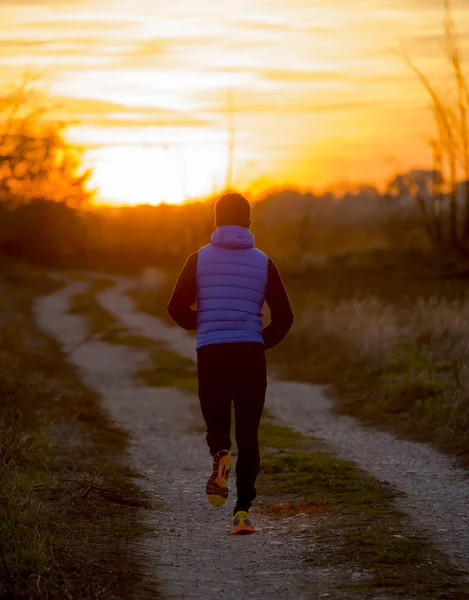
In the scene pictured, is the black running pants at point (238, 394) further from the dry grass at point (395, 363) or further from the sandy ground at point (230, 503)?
the dry grass at point (395, 363)

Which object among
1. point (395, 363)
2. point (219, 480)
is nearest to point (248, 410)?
point (219, 480)

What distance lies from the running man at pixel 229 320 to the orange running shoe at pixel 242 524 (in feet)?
1.02

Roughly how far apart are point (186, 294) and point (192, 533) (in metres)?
1.86

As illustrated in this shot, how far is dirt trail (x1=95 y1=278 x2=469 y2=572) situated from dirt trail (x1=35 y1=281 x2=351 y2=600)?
38.3 inches

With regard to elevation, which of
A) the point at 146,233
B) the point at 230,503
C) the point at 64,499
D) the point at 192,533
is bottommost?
the point at 146,233

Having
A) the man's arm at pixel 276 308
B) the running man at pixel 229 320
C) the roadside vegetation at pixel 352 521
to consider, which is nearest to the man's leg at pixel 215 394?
the running man at pixel 229 320

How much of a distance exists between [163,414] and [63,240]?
5184cm

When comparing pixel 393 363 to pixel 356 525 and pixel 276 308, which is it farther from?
pixel 276 308

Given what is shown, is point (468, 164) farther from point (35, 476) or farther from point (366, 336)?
point (35, 476)

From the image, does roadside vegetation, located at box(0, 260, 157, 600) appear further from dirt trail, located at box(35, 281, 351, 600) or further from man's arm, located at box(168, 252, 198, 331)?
man's arm, located at box(168, 252, 198, 331)

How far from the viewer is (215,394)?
6605 mm

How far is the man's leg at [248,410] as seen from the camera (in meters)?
6.52

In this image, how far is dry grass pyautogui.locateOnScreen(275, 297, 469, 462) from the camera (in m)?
12.1

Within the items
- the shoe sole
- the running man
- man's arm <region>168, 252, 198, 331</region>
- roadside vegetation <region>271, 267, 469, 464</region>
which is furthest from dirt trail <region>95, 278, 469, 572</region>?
man's arm <region>168, 252, 198, 331</region>
